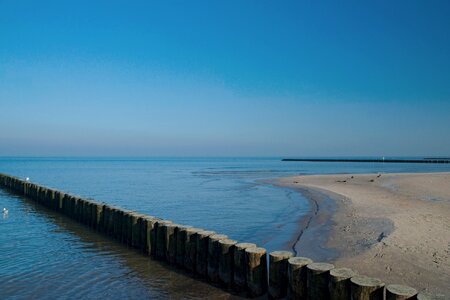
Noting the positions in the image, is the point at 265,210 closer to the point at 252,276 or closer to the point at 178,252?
the point at 178,252

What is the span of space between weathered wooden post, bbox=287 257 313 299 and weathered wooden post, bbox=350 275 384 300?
104 centimetres

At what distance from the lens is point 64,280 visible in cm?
873

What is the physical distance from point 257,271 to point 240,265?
448 millimetres

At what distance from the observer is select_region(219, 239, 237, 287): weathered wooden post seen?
803 cm

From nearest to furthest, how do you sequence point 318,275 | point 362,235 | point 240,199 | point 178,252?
point 318,275 → point 178,252 → point 362,235 → point 240,199

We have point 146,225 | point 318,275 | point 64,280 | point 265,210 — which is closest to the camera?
point 318,275

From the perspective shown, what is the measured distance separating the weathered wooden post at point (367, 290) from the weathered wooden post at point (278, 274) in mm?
1564

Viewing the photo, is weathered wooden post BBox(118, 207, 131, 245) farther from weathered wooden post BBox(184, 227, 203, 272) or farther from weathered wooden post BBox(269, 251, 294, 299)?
weathered wooden post BBox(269, 251, 294, 299)

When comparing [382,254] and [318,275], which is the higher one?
[318,275]

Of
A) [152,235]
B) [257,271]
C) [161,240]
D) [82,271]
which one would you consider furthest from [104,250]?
[257,271]

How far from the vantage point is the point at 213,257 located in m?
8.48

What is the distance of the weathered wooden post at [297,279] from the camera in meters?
6.67

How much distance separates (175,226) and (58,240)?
17.9ft

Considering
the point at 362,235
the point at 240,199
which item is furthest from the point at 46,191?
the point at 362,235
